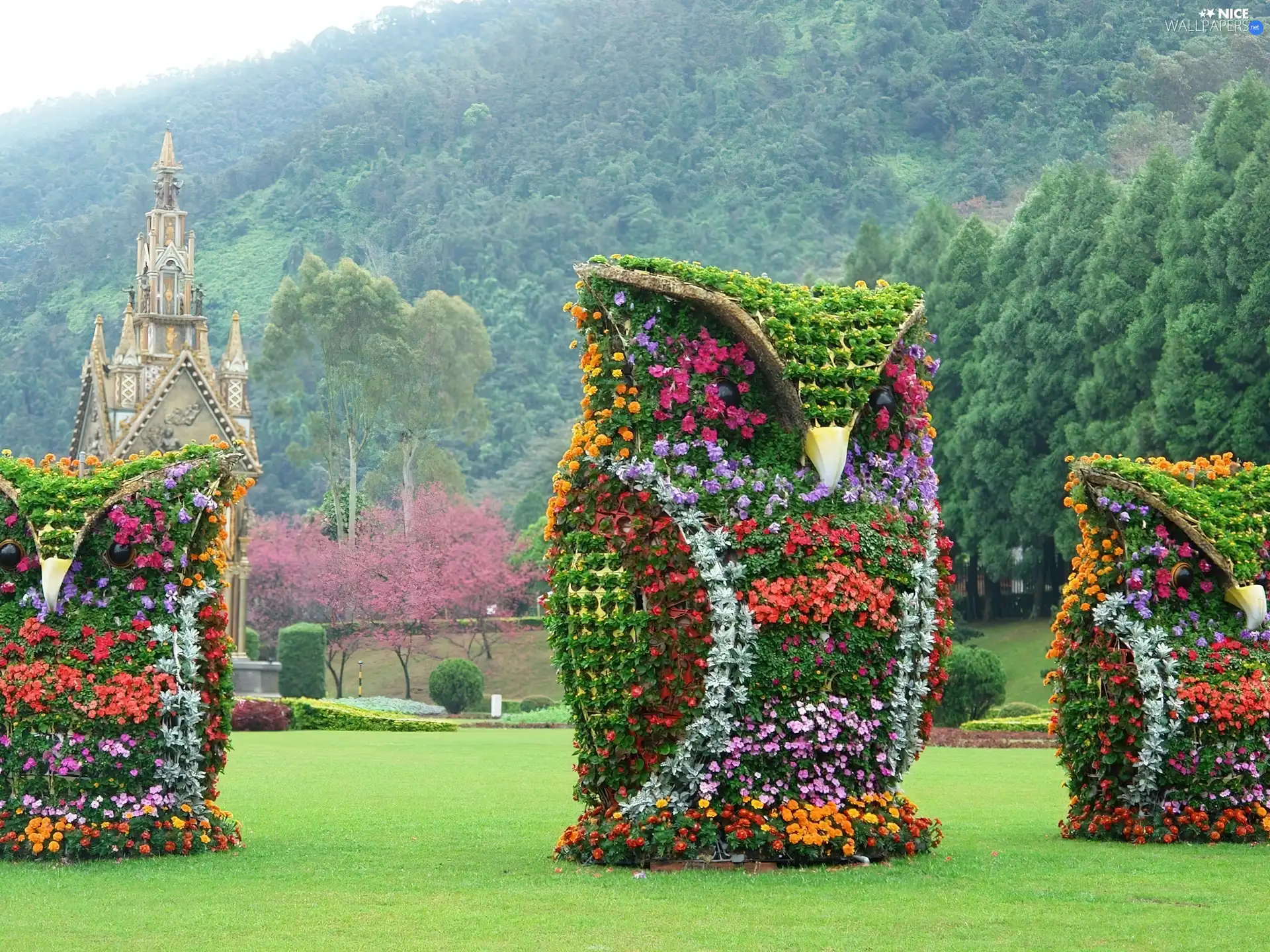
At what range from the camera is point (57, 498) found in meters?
10.6

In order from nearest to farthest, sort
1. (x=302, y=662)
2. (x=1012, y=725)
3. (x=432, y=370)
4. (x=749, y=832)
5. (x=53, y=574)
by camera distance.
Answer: (x=749, y=832)
(x=53, y=574)
(x=1012, y=725)
(x=302, y=662)
(x=432, y=370)

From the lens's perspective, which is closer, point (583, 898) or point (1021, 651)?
point (583, 898)

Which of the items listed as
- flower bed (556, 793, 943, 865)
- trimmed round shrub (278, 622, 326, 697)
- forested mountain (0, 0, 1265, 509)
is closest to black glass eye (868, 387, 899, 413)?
flower bed (556, 793, 943, 865)

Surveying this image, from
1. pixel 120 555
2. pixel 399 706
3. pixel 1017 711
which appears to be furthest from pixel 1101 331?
Result: pixel 120 555

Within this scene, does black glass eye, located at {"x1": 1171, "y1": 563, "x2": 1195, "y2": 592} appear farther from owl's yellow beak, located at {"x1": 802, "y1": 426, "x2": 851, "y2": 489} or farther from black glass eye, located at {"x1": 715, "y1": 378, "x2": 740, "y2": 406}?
black glass eye, located at {"x1": 715, "y1": 378, "x2": 740, "y2": 406}

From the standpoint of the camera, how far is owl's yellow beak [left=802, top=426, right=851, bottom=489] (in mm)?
10148

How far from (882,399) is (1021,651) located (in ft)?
92.8

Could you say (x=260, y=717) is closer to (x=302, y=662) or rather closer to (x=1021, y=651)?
(x=302, y=662)

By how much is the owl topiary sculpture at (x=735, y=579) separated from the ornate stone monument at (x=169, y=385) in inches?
967

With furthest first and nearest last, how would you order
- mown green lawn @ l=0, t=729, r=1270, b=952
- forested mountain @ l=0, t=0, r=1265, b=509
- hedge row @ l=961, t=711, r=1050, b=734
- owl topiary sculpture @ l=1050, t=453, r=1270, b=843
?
forested mountain @ l=0, t=0, r=1265, b=509 → hedge row @ l=961, t=711, r=1050, b=734 → owl topiary sculpture @ l=1050, t=453, r=1270, b=843 → mown green lawn @ l=0, t=729, r=1270, b=952

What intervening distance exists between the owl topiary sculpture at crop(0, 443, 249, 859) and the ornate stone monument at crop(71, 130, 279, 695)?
23191 mm

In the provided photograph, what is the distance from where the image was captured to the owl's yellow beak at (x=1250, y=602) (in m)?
11.6

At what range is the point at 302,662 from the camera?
3881 centimetres

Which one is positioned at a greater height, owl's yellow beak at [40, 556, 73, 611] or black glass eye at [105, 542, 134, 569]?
black glass eye at [105, 542, 134, 569]
